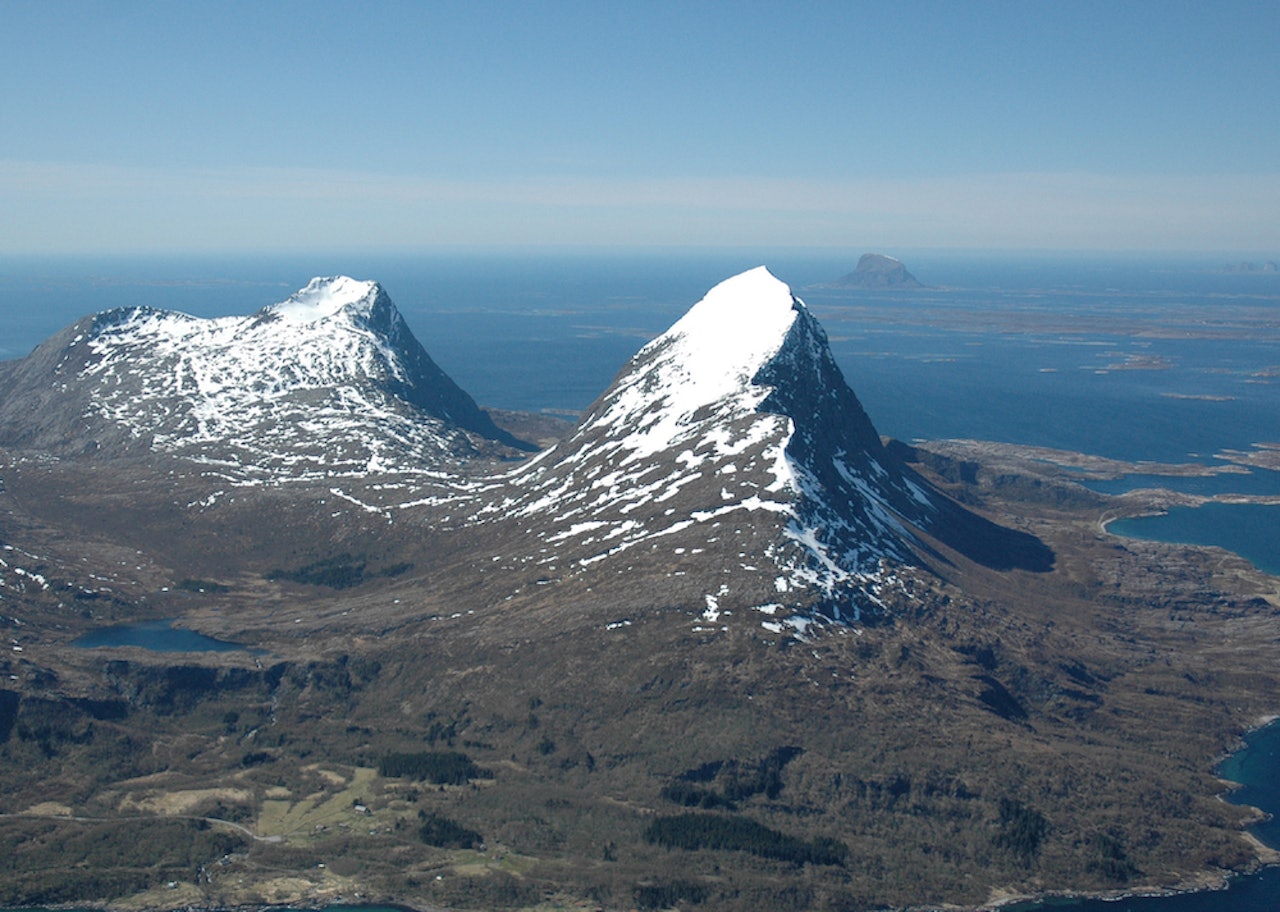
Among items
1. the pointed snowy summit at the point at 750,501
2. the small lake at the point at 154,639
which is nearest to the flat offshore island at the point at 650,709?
the pointed snowy summit at the point at 750,501

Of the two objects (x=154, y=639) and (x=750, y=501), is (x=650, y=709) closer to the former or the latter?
(x=750, y=501)

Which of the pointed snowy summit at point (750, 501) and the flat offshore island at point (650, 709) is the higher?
the pointed snowy summit at point (750, 501)

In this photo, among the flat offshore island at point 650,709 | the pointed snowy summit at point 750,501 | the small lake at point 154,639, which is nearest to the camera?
the flat offshore island at point 650,709

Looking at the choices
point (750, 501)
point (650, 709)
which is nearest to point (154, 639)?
point (650, 709)

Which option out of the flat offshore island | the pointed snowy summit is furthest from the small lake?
the pointed snowy summit

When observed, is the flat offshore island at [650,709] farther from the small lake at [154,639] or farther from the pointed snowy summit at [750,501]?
the small lake at [154,639]
